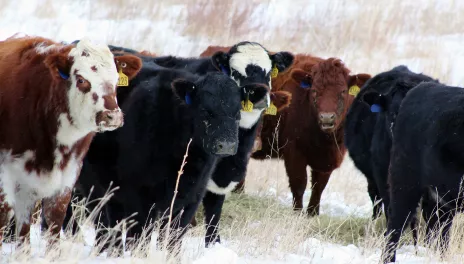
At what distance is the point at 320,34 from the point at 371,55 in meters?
2.24

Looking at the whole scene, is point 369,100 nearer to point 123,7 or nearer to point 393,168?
point 393,168

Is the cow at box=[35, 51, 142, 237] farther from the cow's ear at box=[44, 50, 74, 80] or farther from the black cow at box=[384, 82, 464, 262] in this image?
the black cow at box=[384, 82, 464, 262]

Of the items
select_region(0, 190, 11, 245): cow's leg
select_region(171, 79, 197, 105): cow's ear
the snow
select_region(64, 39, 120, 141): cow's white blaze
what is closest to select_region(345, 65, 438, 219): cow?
the snow

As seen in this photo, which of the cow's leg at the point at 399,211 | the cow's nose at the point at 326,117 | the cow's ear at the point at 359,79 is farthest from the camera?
the cow's ear at the point at 359,79

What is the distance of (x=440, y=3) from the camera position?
900 inches

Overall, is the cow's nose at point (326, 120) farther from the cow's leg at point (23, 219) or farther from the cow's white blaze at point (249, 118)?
the cow's leg at point (23, 219)

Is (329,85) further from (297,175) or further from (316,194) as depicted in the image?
(316,194)

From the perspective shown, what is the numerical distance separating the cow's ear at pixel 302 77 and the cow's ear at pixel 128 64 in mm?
4418

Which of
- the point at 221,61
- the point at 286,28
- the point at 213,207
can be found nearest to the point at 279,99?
the point at 221,61

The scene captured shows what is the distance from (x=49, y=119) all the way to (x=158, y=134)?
1.03 metres

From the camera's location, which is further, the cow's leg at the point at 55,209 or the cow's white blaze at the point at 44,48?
the cow's white blaze at the point at 44,48

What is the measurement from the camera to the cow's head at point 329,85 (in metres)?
10.3

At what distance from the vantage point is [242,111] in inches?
301

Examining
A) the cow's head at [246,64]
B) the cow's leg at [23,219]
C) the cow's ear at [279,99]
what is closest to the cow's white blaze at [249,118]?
the cow's head at [246,64]
